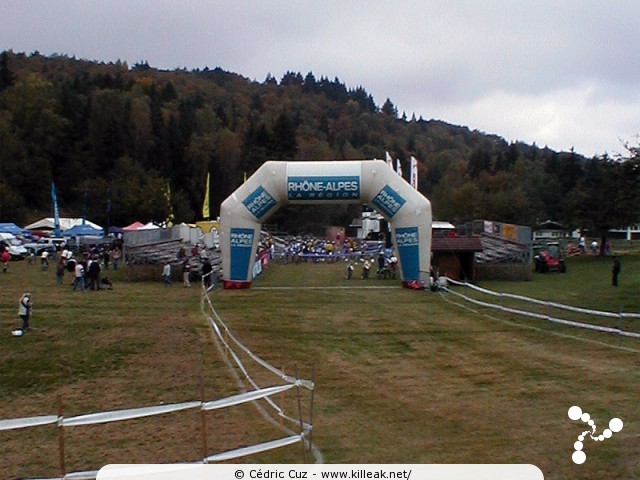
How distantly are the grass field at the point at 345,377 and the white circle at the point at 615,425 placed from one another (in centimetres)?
14

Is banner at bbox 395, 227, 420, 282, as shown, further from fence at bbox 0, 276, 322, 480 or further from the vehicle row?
the vehicle row

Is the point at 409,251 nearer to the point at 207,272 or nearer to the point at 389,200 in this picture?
the point at 389,200

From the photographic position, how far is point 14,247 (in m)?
48.8

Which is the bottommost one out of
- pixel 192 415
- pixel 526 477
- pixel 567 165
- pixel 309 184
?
pixel 192 415

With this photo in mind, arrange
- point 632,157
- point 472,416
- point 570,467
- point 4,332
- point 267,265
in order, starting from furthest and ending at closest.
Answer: point 267,265, point 632,157, point 4,332, point 472,416, point 570,467

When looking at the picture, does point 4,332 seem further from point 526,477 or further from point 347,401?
point 526,477

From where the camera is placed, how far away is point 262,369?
52.2 ft

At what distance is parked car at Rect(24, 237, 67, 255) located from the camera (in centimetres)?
5130

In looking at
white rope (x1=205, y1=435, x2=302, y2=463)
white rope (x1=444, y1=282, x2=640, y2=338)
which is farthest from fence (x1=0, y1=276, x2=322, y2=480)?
white rope (x1=444, y1=282, x2=640, y2=338)

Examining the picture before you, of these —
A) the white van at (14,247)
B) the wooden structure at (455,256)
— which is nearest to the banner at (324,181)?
the wooden structure at (455,256)

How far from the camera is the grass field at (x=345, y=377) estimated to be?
984cm

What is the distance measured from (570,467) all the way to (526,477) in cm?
260

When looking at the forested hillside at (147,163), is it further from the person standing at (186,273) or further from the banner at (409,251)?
the banner at (409,251)

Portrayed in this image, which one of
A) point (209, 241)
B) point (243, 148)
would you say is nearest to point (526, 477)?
point (209, 241)
